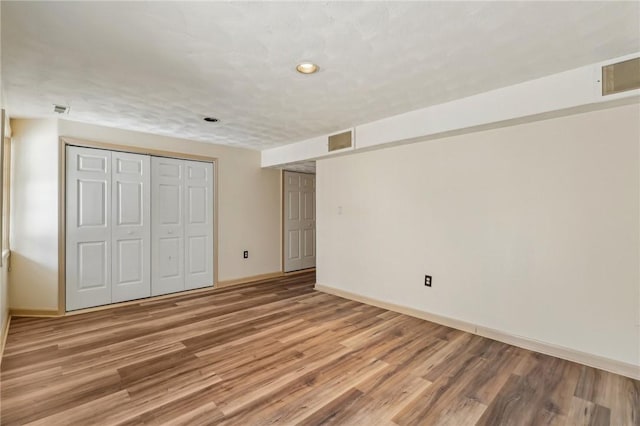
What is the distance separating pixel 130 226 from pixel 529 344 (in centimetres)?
472

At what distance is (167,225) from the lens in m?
4.40

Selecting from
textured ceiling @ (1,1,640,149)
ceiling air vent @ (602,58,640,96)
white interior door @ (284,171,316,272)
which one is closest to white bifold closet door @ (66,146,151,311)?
textured ceiling @ (1,1,640,149)

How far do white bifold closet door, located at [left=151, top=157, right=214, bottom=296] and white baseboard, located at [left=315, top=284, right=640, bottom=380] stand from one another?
272cm

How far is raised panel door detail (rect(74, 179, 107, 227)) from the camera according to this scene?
146 inches

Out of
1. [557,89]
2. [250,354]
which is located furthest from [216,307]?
[557,89]

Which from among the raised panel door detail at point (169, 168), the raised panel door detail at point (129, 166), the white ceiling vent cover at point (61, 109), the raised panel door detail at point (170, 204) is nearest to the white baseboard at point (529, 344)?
the raised panel door detail at point (170, 204)

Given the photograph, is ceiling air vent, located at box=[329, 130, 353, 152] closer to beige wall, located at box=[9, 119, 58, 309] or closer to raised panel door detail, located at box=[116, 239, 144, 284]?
raised panel door detail, located at box=[116, 239, 144, 284]

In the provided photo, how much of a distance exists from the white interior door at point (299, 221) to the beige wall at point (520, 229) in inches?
81.5

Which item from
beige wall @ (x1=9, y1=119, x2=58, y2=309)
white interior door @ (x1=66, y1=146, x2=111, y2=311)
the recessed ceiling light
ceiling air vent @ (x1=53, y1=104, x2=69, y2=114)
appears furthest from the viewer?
white interior door @ (x1=66, y1=146, x2=111, y2=311)

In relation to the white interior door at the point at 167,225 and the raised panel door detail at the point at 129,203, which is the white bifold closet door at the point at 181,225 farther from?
the raised panel door detail at the point at 129,203

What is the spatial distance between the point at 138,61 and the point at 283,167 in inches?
133

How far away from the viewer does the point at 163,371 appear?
2.32 m

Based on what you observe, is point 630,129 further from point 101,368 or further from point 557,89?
point 101,368

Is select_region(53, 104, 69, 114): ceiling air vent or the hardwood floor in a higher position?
select_region(53, 104, 69, 114): ceiling air vent
